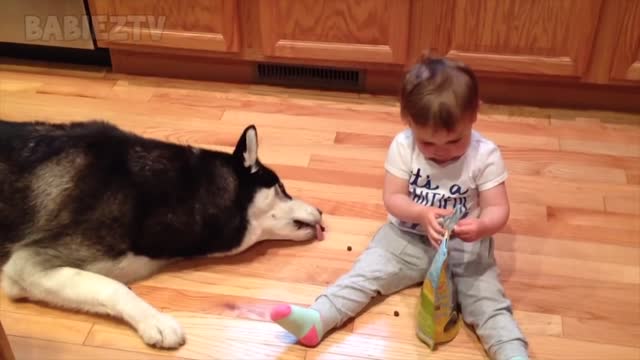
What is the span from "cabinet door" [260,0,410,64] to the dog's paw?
3.81ft

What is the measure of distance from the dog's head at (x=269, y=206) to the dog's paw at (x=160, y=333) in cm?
32

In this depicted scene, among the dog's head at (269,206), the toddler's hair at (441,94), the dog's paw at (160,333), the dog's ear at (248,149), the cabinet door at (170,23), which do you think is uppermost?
the toddler's hair at (441,94)

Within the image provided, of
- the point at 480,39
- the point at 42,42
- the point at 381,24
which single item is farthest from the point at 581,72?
the point at 42,42

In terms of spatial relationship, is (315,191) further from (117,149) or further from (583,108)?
(583,108)

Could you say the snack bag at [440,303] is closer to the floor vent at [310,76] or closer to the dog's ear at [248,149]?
the dog's ear at [248,149]

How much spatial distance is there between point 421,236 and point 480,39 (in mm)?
882

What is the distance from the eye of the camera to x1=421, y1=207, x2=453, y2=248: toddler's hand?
1501 mm

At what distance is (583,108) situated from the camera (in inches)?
95.7

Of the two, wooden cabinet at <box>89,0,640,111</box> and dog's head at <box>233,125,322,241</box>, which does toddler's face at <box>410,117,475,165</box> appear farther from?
wooden cabinet at <box>89,0,640,111</box>

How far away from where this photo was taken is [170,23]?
2.46 m

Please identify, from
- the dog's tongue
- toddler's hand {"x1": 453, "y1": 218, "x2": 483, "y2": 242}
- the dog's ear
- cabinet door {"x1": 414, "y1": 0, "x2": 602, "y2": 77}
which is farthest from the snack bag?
cabinet door {"x1": 414, "y1": 0, "x2": 602, "y2": 77}

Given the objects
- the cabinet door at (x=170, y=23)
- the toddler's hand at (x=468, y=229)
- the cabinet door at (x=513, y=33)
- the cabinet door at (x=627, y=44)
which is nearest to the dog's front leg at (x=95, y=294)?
the toddler's hand at (x=468, y=229)

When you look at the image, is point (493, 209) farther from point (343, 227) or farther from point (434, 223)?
point (343, 227)

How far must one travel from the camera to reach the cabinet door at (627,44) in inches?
84.8
